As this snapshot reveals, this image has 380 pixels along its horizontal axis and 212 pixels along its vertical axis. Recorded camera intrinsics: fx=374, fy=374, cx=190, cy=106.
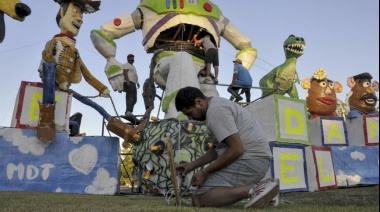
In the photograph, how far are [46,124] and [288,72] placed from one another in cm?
500

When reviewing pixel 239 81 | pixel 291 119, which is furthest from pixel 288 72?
pixel 291 119

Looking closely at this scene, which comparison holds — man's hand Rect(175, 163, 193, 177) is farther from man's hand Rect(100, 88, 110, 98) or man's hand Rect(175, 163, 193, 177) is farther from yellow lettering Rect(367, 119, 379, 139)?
yellow lettering Rect(367, 119, 379, 139)

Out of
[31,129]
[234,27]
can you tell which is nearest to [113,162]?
[31,129]

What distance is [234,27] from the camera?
5984 millimetres

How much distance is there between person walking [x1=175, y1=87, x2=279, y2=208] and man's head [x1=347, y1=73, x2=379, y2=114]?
6.50 metres

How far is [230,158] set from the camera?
198 centimetres

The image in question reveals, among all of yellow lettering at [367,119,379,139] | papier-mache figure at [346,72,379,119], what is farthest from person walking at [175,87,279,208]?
papier-mache figure at [346,72,379,119]

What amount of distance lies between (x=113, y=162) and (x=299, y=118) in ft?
8.24

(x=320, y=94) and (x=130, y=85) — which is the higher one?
(x=320, y=94)

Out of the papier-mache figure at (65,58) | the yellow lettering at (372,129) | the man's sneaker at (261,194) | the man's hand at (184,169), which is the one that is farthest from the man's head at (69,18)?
the yellow lettering at (372,129)

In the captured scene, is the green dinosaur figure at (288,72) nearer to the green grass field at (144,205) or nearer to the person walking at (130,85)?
the person walking at (130,85)

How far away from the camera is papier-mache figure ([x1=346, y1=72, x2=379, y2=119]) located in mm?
7848

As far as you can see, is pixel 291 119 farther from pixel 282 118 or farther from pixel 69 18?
pixel 69 18

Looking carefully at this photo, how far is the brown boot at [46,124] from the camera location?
4.51 metres
